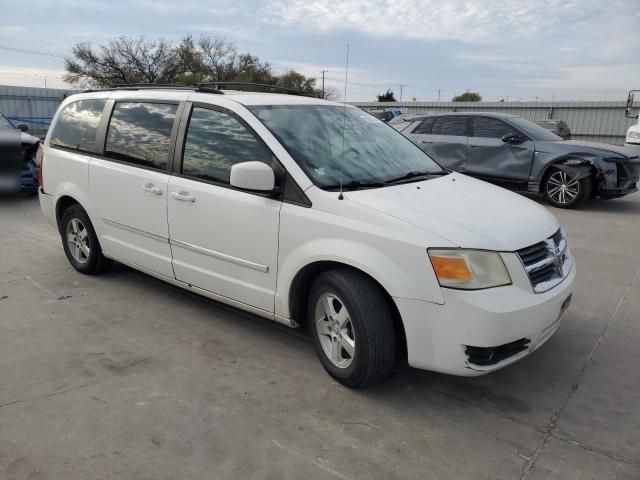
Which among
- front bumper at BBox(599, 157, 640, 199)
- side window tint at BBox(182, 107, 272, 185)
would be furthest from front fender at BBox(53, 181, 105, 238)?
front bumper at BBox(599, 157, 640, 199)

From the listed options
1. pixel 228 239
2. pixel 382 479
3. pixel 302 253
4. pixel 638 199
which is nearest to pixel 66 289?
pixel 228 239

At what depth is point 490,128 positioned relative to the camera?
9.51m

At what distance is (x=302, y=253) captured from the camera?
312 cm

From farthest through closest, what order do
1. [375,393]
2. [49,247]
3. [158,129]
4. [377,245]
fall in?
[49,247] → [158,129] → [375,393] → [377,245]

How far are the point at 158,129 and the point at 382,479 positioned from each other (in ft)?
9.98

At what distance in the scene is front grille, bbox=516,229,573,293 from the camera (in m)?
2.86

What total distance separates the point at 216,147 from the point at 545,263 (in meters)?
2.30

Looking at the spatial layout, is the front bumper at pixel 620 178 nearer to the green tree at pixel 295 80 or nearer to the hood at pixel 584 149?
the hood at pixel 584 149

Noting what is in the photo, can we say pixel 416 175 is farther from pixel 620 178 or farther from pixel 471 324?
pixel 620 178

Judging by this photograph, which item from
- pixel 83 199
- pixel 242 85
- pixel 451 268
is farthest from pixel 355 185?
pixel 83 199

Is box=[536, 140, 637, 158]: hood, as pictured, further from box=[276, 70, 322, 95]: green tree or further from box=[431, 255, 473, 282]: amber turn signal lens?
box=[276, 70, 322, 95]: green tree

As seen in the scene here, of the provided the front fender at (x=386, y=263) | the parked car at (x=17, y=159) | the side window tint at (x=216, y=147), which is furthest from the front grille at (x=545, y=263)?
the parked car at (x=17, y=159)

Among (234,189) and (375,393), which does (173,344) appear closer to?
(234,189)

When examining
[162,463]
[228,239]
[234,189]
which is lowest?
[162,463]
